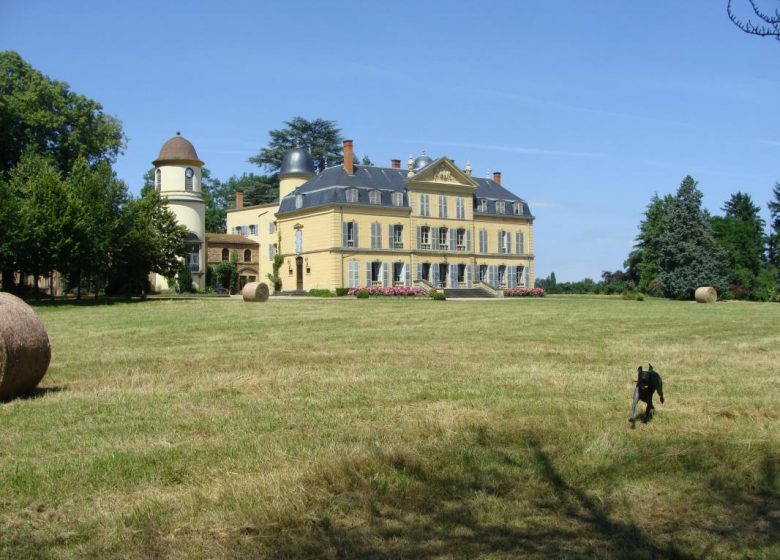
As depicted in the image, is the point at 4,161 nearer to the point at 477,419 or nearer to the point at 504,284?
the point at 504,284

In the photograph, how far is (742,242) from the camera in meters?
63.7

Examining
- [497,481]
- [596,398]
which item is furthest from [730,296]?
[497,481]

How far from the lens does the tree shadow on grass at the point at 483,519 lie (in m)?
4.71

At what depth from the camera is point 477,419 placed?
25.8ft

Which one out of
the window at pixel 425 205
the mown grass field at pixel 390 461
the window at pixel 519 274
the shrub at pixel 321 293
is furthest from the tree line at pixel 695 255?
the mown grass field at pixel 390 461

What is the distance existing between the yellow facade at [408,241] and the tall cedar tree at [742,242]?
15316 millimetres

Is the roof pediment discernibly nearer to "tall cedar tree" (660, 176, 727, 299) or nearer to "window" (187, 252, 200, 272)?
"tall cedar tree" (660, 176, 727, 299)

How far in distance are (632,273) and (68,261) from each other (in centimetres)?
4883

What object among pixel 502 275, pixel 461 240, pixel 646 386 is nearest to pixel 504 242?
pixel 502 275

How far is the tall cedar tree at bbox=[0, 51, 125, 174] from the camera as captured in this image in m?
39.8

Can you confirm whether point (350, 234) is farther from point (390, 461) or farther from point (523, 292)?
point (390, 461)

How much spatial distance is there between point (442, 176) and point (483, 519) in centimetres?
5245

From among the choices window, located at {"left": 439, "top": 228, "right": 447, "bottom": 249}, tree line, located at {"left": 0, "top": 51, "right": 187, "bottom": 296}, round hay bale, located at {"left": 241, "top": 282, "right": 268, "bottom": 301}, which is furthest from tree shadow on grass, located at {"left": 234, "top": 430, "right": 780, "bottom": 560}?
window, located at {"left": 439, "top": 228, "right": 447, "bottom": 249}

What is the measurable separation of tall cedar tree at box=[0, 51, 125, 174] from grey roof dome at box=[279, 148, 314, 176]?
55.7 ft
